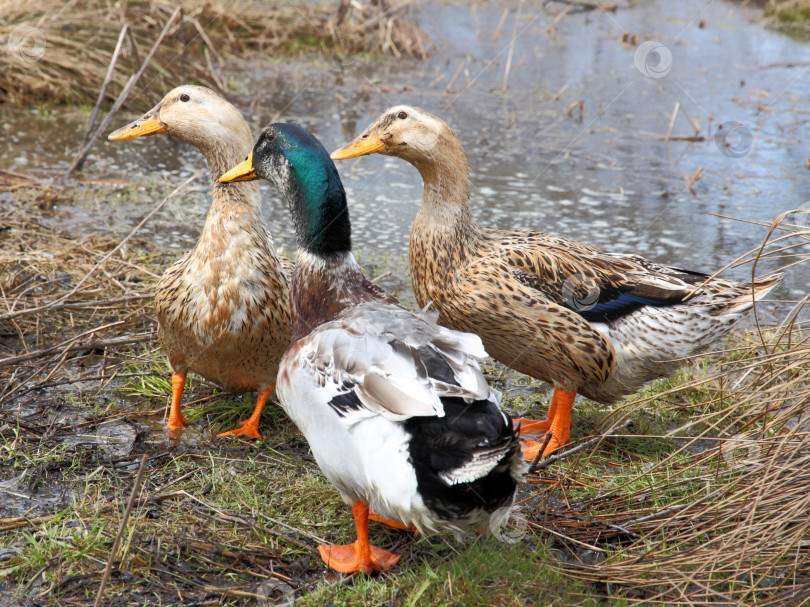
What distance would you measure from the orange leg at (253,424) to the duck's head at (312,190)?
2.91ft

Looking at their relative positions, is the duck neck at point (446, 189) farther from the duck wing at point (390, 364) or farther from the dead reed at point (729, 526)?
the dead reed at point (729, 526)

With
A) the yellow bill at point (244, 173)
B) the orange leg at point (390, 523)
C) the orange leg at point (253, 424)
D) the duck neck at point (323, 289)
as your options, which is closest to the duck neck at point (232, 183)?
the yellow bill at point (244, 173)

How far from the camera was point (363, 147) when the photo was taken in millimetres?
3684

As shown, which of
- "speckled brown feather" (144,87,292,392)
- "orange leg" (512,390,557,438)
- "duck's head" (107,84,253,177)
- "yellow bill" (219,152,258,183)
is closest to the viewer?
"yellow bill" (219,152,258,183)

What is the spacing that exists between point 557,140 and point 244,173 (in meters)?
4.72

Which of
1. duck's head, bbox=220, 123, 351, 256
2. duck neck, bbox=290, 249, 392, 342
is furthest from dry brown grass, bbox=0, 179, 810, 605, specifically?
duck's head, bbox=220, 123, 351, 256

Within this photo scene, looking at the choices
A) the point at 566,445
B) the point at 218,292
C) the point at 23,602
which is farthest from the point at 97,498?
the point at 566,445

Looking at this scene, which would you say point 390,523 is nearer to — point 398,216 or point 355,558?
point 355,558

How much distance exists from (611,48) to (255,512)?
8.99 meters

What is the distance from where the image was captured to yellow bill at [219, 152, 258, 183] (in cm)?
314

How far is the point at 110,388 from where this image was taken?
12.2 ft

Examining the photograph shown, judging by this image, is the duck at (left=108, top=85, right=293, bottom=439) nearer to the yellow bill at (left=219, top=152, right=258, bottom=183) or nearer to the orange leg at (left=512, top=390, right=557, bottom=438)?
the yellow bill at (left=219, top=152, right=258, bottom=183)

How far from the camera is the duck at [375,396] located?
2.26 m

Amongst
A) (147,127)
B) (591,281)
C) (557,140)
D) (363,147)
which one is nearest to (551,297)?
(591,281)
